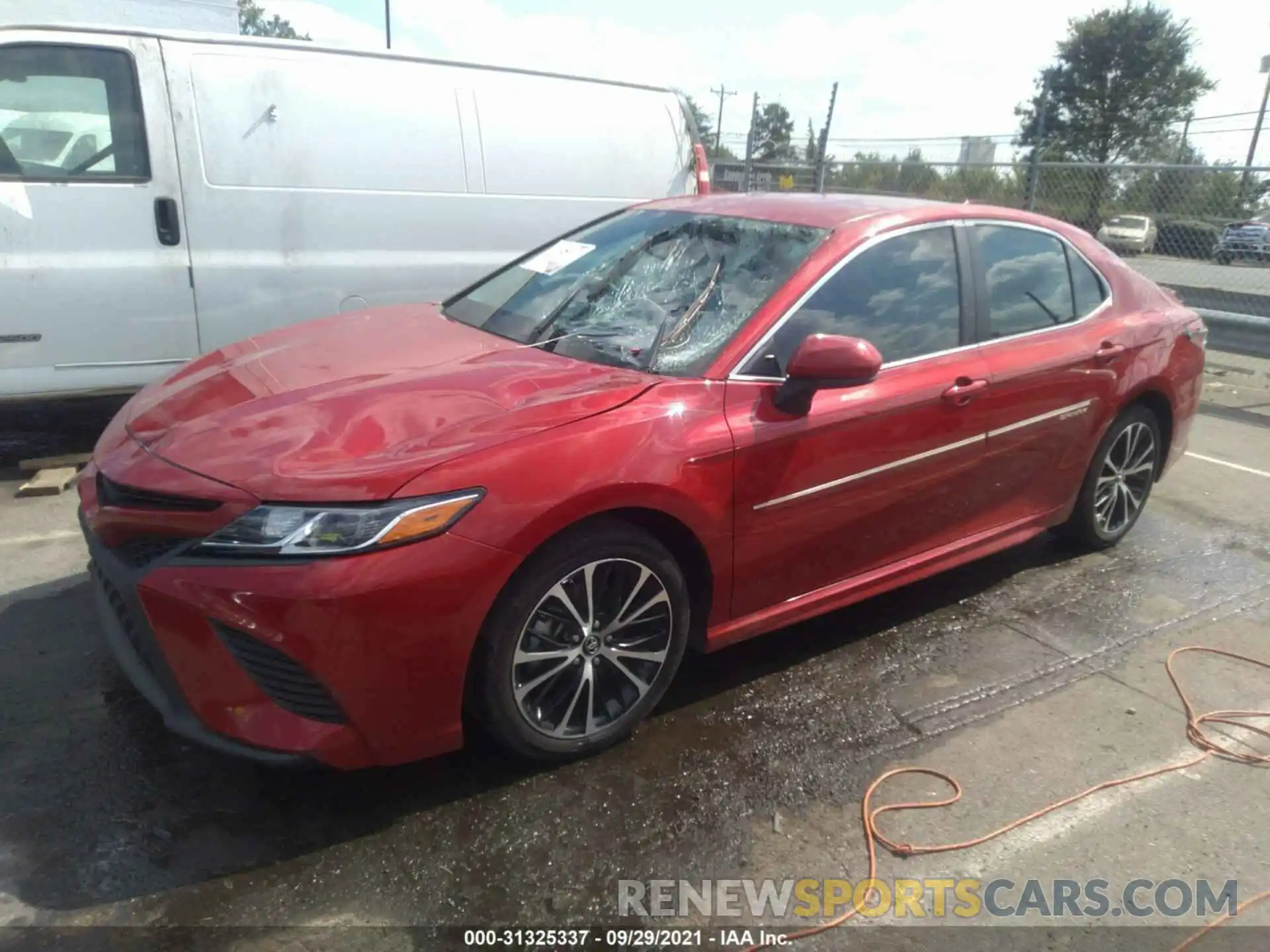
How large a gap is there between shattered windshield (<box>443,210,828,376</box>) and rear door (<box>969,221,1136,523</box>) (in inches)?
34.4

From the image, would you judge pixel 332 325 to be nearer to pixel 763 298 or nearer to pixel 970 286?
pixel 763 298

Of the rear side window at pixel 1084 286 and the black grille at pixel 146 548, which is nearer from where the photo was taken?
the black grille at pixel 146 548

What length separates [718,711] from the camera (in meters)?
3.14

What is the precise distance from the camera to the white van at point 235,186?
15.9ft

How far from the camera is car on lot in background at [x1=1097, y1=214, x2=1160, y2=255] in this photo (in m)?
9.33

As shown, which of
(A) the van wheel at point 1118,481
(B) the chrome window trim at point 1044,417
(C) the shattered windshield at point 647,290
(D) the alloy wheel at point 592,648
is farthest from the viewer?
(A) the van wheel at point 1118,481

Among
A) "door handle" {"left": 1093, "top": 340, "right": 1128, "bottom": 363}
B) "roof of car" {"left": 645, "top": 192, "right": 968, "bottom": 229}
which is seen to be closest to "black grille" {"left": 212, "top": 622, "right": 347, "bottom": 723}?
"roof of car" {"left": 645, "top": 192, "right": 968, "bottom": 229}

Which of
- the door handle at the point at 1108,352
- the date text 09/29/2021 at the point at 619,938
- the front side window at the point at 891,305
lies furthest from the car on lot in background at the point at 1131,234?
the date text 09/29/2021 at the point at 619,938

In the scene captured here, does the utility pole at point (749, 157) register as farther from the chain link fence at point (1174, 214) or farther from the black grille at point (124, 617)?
the black grille at point (124, 617)

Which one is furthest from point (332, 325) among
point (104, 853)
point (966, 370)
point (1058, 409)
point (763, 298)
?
point (1058, 409)

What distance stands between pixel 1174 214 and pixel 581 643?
8670 mm

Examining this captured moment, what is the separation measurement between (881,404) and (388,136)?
361cm

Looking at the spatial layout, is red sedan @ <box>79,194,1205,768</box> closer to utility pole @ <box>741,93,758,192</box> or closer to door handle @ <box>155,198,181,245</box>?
door handle @ <box>155,198,181,245</box>

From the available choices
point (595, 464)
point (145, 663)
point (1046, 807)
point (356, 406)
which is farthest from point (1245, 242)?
point (145, 663)
